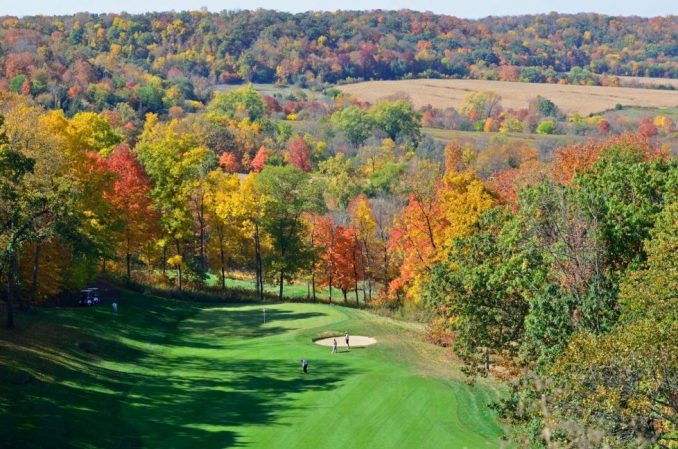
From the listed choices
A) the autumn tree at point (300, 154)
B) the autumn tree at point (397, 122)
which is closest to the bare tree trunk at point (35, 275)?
the autumn tree at point (300, 154)

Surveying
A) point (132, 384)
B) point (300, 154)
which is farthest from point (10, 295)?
point (300, 154)

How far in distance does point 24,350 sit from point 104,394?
18.1 feet

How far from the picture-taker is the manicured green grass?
40.8m

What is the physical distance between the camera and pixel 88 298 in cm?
6444

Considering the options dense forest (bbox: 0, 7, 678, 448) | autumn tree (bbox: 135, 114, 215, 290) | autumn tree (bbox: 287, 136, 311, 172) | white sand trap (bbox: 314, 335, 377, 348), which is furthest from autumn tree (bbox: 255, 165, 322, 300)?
autumn tree (bbox: 287, 136, 311, 172)

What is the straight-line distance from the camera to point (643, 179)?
1602 inches

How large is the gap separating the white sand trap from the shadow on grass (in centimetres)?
474

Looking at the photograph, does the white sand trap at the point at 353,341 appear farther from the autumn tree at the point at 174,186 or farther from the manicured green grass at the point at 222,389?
the autumn tree at the point at 174,186

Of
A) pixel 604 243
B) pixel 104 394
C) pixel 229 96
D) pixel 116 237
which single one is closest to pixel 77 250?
pixel 104 394

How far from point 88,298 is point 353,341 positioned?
762 inches

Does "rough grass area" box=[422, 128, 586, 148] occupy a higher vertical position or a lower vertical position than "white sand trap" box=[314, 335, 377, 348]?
higher

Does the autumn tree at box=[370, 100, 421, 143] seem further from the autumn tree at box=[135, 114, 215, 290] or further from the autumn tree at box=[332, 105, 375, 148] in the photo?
the autumn tree at box=[135, 114, 215, 290]

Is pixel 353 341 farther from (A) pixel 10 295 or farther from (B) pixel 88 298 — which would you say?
(A) pixel 10 295

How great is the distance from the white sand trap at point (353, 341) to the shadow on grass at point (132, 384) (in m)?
4.74
